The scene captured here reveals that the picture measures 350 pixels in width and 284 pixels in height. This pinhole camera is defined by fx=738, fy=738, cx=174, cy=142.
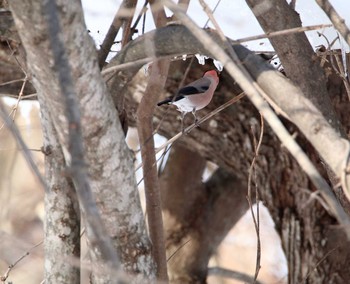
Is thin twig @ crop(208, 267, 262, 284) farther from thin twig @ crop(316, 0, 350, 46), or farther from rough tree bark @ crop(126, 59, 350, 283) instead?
thin twig @ crop(316, 0, 350, 46)

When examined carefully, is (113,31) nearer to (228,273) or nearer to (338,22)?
(338,22)

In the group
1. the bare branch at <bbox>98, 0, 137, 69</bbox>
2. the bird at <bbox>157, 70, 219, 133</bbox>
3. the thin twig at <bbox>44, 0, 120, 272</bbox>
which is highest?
the bare branch at <bbox>98, 0, 137, 69</bbox>

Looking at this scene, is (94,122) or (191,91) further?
(191,91)

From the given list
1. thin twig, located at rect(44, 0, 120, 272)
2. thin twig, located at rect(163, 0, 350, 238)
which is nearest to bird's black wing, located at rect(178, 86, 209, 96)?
thin twig, located at rect(163, 0, 350, 238)

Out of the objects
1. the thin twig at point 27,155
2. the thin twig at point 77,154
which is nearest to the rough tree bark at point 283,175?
the thin twig at point 27,155

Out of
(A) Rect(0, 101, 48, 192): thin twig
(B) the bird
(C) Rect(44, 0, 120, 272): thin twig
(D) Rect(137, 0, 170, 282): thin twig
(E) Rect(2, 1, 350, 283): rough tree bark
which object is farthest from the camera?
(E) Rect(2, 1, 350, 283): rough tree bark

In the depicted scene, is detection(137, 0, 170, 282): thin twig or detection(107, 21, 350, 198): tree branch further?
detection(137, 0, 170, 282): thin twig

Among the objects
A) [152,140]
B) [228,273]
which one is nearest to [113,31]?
[152,140]

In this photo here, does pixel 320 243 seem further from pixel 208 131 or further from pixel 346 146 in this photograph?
pixel 346 146

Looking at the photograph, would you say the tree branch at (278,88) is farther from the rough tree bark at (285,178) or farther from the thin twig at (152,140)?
the rough tree bark at (285,178)

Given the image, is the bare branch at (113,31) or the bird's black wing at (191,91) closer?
the bare branch at (113,31)

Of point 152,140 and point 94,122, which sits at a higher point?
point 152,140

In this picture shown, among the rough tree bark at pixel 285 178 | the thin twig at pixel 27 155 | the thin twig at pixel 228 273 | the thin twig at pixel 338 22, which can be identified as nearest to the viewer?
the thin twig at pixel 27 155

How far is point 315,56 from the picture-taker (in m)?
1.91
